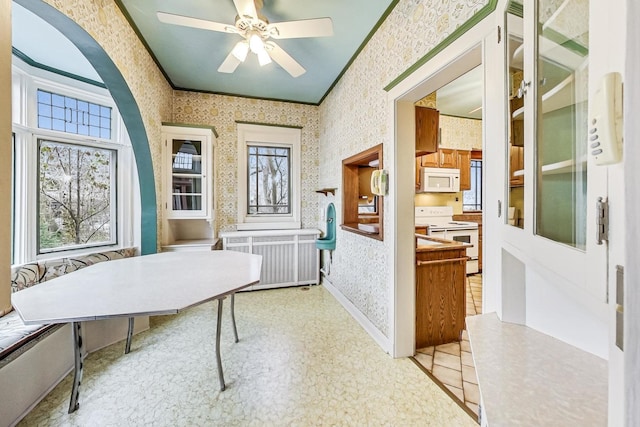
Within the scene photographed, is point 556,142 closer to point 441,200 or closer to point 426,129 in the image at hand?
point 426,129

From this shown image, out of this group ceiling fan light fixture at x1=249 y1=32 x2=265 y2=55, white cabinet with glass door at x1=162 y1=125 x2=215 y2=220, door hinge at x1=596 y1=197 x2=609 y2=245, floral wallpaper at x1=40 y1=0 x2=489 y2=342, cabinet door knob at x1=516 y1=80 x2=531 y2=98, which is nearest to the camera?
door hinge at x1=596 y1=197 x2=609 y2=245

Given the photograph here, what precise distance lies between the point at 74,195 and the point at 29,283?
0.96m

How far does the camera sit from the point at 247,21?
6.26ft

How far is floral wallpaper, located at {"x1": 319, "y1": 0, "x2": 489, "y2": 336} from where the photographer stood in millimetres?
1643

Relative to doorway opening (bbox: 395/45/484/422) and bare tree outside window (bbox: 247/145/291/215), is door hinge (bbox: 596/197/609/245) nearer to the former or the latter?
doorway opening (bbox: 395/45/484/422)

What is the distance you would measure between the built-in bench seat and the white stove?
4198 mm

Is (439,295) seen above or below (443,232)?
below

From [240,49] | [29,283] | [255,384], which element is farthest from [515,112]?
[29,283]

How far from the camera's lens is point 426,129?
231 cm

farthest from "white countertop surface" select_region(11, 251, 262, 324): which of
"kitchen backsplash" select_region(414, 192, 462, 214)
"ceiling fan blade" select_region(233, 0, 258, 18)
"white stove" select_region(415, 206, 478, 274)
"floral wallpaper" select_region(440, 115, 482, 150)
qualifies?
"floral wallpaper" select_region(440, 115, 482, 150)

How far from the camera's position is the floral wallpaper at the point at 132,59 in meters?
1.69

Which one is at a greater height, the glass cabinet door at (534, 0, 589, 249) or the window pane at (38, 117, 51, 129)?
the window pane at (38, 117, 51, 129)

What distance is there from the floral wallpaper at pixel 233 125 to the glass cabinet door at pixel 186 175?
407 millimetres

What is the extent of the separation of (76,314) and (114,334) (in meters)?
1.51
